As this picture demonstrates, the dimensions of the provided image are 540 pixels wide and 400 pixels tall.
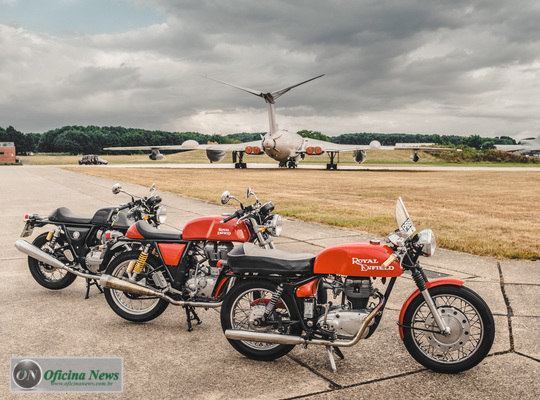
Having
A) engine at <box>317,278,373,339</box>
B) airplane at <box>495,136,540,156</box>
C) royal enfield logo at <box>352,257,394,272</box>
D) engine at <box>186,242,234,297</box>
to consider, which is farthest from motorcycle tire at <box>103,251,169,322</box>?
airplane at <box>495,136,540,156</box>

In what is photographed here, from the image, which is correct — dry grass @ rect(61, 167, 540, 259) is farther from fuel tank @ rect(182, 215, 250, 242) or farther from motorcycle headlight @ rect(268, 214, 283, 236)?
fuel tank @ rect(182, 215, 250, 242)

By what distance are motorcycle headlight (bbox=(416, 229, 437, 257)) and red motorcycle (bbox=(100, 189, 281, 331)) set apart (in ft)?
5.19

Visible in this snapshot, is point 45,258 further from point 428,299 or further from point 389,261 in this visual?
point 428,299

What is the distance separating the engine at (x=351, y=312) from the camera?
3818 mm

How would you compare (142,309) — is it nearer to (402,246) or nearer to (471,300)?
(402,246)

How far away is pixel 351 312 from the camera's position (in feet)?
12.6

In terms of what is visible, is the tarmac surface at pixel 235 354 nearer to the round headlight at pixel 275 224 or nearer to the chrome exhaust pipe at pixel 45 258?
the chrome exhaust pipe at pixel 45 258

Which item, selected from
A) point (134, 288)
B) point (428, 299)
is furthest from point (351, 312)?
point (134, 288)

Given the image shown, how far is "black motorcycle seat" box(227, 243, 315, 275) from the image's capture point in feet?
13.1

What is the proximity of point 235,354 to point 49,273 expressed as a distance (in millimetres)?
3468

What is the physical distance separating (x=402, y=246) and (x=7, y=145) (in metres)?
115

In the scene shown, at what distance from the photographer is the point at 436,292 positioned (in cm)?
386

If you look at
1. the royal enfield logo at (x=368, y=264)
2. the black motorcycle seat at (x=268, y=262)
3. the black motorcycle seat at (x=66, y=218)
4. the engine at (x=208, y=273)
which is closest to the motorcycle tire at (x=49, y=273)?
the black motorcycle seat at (x=66, y=218)

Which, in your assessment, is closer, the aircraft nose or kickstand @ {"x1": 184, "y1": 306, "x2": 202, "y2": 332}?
kickstand @ {"x1": 184, "y1": 306, "x2": 202, "y2": 332}
